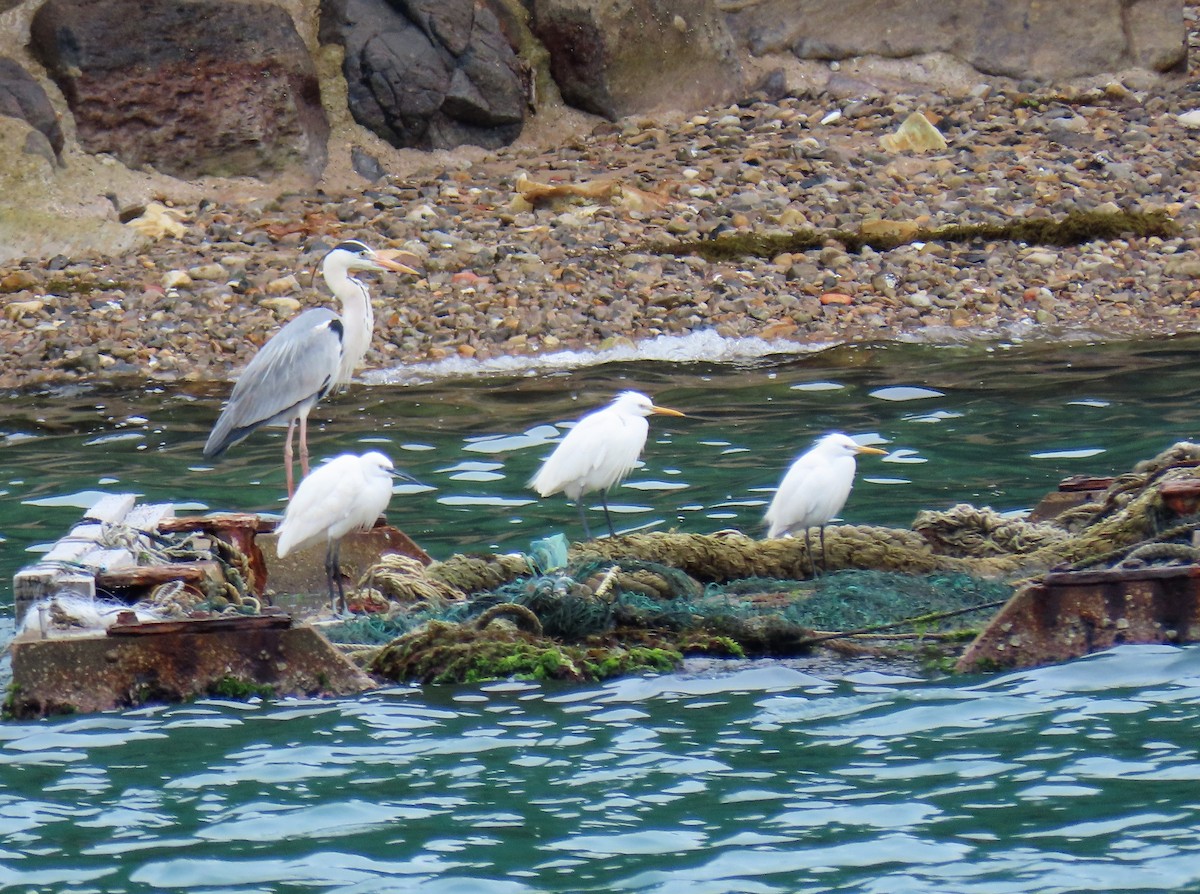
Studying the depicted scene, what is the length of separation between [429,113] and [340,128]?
836mm

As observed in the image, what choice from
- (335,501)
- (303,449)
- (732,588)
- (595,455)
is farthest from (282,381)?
(732,588)

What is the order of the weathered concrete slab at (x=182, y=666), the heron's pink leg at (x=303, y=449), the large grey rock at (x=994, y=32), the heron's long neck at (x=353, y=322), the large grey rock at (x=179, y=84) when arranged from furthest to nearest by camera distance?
the large grey rock at (x=994, y=32) → the large grey rock at (x=179, y=84) → the heron's long neck at (x=353, y=322) → the heron's pink leg at (x=303, y=449) → the weathered concrete slab at (x=182, y=666)

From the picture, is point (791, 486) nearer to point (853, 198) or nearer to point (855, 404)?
point (855, 404)

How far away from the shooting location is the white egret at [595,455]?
8.37m

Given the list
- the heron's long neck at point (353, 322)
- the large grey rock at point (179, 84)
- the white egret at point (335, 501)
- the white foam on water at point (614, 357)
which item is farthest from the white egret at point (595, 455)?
the large grey rock at point (179, 84)


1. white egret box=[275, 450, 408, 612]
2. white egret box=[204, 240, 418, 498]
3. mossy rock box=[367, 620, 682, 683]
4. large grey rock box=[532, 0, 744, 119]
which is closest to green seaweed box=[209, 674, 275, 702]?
mossy rock box=[367, 620, 682, 683]

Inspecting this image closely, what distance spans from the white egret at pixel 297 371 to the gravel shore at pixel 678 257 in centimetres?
234

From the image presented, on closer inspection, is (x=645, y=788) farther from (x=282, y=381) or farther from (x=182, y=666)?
(x=282, y=381)

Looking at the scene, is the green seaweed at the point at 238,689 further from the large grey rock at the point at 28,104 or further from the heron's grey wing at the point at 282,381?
the large grey rock at the point at 28,104

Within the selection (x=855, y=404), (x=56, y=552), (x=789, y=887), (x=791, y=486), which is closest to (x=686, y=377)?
(x=855, y=404)

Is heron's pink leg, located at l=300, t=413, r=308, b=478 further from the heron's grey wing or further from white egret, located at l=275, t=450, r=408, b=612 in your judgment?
white egret, located at l=275, t=450, r=408, b=612

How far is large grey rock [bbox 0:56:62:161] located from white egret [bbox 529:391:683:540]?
27.2ft

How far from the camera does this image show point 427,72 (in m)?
16.6

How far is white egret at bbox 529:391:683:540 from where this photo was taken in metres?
8.37
